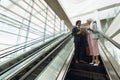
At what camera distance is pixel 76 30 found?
3.41 m

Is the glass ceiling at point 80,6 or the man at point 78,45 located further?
the glass ceiling at point 80,6

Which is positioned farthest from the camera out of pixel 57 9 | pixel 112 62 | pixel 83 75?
pixel 57 9

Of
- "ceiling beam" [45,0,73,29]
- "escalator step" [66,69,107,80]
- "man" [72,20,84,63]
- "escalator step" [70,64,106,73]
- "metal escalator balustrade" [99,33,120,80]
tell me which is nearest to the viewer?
"metal escalator balustrade" [99,33,120,80]

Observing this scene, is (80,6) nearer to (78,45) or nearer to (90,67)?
(78,45)

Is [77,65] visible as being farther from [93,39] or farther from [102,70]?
[93,39]

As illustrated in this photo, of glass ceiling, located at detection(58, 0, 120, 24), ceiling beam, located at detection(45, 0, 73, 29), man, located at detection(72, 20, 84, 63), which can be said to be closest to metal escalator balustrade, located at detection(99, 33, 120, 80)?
man, located at detection(72, 20, 84, 63)

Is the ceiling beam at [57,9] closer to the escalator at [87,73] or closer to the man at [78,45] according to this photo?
the man at [78,45]

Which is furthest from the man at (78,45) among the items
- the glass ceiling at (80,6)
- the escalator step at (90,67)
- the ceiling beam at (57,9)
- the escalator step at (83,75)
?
the glass ceiling at (80,6)

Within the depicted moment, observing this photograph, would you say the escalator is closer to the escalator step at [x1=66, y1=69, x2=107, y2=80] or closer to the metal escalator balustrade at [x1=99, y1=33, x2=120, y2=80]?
the escalator step at [x1=66, y1=69, x2=107, y2=80]

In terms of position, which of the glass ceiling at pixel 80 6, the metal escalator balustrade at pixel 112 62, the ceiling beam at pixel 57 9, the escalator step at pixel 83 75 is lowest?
the escalator step at pixel 83 75

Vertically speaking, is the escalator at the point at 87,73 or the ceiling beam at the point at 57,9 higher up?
the ceiling beam at the point at 57,9

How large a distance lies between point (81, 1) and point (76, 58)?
8059 millimetres

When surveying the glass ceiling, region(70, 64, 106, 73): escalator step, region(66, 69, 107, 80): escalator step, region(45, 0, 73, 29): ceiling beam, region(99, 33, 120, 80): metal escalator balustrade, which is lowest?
region(66, 69, 107, 80): escalator step

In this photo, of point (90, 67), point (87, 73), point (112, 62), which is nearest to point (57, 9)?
point (90, 67)
